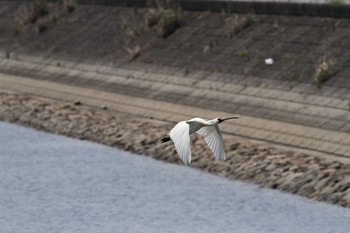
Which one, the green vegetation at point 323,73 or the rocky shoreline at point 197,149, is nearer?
the rocky shoreline at point 197,149

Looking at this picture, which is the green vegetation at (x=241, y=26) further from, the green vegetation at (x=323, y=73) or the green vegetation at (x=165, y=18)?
the green vegetation at (x=323, y=73)

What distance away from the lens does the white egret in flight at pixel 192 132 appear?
44.7ft

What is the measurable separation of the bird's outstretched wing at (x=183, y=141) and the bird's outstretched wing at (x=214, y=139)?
529 millimetres

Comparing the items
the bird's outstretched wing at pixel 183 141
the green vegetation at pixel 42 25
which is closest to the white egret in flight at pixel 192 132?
the bird's outstretched wing at pixel 183 141

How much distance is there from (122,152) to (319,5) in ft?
25.5

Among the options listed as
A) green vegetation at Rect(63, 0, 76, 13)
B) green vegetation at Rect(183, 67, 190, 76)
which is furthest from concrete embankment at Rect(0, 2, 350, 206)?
green vegetation at Rect(63, 0, 76, 13)

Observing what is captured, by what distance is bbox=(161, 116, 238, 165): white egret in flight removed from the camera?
13.6 metres

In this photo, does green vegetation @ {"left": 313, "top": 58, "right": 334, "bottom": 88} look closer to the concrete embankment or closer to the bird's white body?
the concrete embankment

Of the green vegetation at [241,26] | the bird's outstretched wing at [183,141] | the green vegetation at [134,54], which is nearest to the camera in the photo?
the bird's outstretched wing at [183,141]

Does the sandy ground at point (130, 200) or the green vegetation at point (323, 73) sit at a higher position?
the green vegetation at point (323, 73)

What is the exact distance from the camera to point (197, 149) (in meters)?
31.1

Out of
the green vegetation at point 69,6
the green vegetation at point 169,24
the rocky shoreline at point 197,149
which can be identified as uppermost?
the green vegetation at point 69,6

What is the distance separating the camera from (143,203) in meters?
27.8

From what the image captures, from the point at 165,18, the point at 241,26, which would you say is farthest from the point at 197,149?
the point at 165,18
